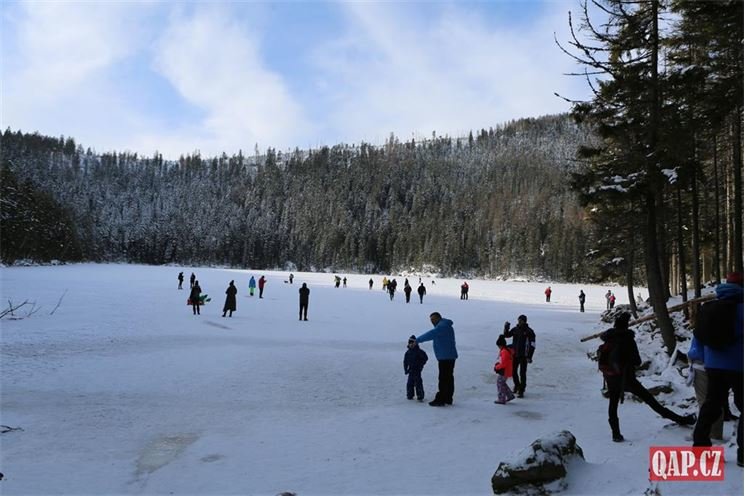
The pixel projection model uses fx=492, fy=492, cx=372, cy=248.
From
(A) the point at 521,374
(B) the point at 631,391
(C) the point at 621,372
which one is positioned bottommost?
(A) the point at 521,374

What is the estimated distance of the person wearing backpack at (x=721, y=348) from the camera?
180 inches

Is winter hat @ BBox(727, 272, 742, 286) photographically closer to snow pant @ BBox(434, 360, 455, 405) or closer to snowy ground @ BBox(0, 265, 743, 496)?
snowy ground @ BBox(0, 265, 743, 496)

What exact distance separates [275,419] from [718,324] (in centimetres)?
648

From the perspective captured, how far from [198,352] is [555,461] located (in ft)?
37.3

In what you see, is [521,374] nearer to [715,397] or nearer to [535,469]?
Answer: [535,469]

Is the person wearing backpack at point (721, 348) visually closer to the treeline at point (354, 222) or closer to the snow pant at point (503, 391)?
the snow pant at point (503, 391)

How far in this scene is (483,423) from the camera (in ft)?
26.5

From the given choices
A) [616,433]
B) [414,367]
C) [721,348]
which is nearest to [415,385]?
[414,367]

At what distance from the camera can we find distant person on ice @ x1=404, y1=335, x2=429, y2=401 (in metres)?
9.65

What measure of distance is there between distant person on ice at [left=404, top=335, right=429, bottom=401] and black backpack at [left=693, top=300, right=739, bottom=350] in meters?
5.52

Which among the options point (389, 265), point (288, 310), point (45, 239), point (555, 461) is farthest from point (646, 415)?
point (389, 265)

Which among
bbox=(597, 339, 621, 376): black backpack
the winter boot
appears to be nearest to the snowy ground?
the winter boot

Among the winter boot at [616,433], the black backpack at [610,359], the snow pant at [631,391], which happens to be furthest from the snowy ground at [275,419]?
the black backpack at [610,359]

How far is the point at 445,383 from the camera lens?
9250mm
